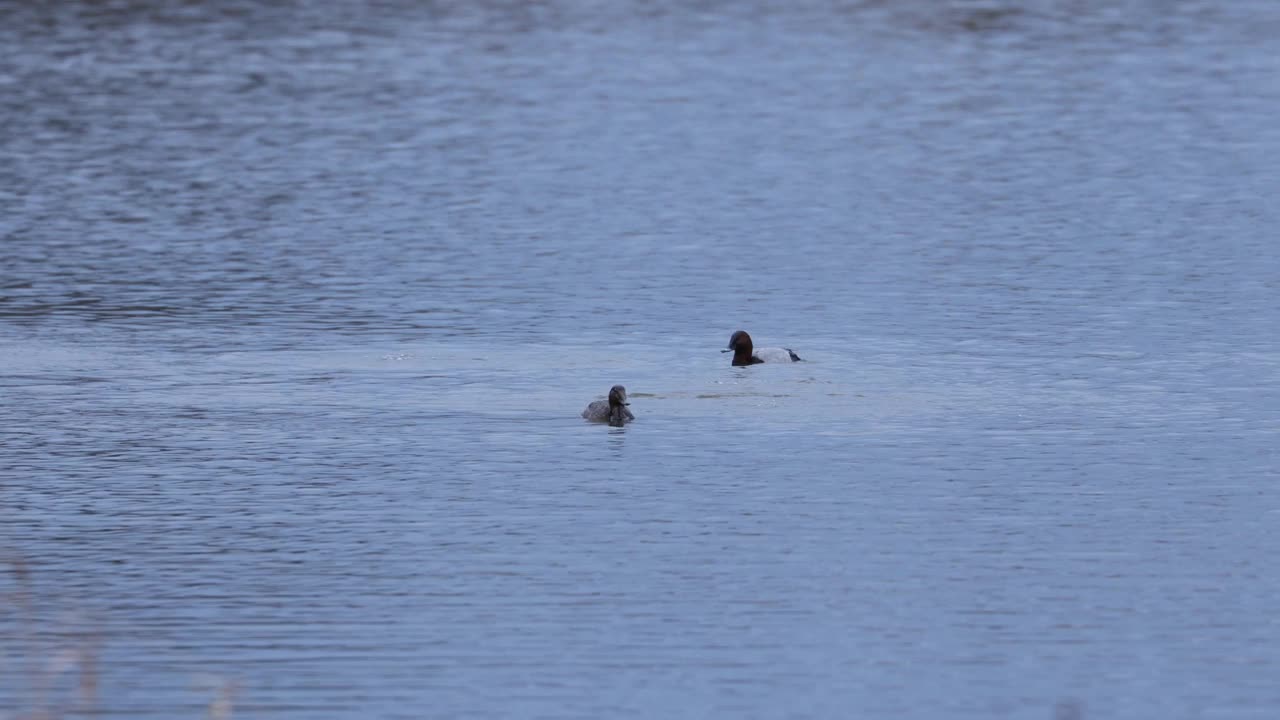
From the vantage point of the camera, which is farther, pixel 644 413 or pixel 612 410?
pixel 644 413

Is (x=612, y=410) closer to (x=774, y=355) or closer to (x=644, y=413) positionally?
(x=644, y=413)

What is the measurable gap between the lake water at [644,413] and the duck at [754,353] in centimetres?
23

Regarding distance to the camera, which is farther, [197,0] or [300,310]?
[197,0]

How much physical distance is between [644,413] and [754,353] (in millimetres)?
2160

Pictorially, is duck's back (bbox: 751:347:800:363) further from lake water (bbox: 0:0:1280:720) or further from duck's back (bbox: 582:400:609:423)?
duck's back (bbox: 582:400:609:423)

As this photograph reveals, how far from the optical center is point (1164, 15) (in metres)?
71.5

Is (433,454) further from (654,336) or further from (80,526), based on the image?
(654,336)

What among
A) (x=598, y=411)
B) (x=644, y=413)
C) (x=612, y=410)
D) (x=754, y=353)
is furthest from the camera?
(x=754, y=353)

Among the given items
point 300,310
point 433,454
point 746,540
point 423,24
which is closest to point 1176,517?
point 746,540

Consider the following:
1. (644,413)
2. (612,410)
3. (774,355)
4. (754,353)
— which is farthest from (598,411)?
(774,355)

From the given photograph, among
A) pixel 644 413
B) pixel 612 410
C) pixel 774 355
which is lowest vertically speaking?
pixel 644 413

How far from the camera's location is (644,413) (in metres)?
22.0

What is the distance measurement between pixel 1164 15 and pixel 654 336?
48.4 m

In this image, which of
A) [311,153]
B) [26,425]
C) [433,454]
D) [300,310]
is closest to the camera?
[433,454]
